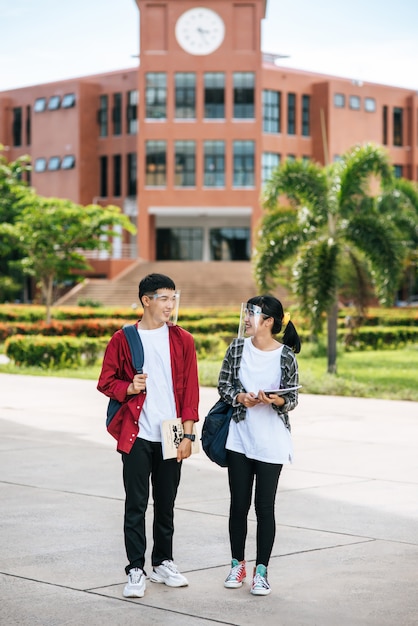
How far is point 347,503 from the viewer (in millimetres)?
8148

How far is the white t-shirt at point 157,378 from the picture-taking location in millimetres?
5723

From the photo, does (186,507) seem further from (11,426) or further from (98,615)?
(11,426)

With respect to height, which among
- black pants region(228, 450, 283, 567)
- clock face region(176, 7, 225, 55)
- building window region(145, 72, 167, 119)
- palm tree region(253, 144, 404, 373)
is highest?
clock face region(176, 7, 225, 55)

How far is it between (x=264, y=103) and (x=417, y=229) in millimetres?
28774

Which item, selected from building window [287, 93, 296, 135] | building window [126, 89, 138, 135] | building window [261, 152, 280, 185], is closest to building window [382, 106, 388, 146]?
building window [287, 93, 296, 135]

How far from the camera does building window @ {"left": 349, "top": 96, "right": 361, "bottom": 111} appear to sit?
65125 mm

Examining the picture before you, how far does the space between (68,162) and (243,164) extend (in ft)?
37.3

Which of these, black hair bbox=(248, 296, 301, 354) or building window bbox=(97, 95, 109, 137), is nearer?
black hair bbox=(248, 296, 301, 354)

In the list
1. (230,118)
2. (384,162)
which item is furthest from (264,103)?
(384,162)

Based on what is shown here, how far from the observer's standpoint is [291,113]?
63438 mm

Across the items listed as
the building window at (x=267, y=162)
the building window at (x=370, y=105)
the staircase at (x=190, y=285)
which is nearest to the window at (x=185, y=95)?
the building window at (x=267, y=162)

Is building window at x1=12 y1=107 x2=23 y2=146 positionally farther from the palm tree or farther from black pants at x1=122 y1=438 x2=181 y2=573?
black pants at x1=122 y1=438 x2=181 y2=573

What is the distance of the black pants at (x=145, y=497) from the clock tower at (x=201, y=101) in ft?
175

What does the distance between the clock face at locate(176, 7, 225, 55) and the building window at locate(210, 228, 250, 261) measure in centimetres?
1016
